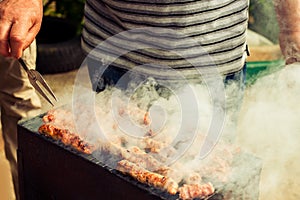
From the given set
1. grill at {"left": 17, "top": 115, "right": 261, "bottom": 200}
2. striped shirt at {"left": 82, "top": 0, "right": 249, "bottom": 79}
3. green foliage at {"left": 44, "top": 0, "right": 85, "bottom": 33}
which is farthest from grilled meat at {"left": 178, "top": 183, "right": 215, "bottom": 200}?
green foliage at {"left": 44, "top": 0, "right": 85, "bottom": 33}

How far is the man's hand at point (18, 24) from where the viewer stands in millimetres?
1972

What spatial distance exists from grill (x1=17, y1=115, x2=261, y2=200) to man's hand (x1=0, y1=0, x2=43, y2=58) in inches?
13.0

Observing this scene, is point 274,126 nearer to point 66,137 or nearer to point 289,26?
point 289,26

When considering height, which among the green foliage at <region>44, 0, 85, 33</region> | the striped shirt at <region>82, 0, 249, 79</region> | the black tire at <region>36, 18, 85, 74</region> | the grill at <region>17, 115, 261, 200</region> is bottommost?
the black tire at <region>36, 18, 85, 74</region>

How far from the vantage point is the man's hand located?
6.47ft

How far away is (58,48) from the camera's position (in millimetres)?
5469

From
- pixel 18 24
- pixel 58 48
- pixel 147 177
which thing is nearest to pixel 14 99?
pixel 18 24

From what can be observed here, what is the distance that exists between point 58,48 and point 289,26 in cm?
350

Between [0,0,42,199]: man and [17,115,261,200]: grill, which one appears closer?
[17,115,261,200]: grill

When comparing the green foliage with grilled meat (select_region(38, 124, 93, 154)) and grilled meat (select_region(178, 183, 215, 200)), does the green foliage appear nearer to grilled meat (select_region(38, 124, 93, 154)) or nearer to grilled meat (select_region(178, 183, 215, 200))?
grilled meat (select_region(38, 124, 93, 154))

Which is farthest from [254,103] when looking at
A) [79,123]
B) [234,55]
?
[79,123]

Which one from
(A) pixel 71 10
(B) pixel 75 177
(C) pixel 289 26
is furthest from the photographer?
(A) pixel 71 10

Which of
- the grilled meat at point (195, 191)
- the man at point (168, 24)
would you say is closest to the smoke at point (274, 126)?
the man at point (168, 24)

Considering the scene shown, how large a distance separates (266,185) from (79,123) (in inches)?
44.1
